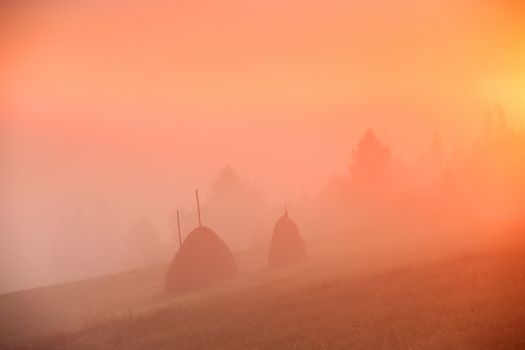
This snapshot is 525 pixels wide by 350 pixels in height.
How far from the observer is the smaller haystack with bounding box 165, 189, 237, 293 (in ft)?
154

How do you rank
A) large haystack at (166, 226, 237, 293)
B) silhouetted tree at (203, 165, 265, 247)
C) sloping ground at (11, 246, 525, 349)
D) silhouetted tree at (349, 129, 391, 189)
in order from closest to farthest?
1. sloping ground at (11, 246, 525, 349)
2. large haystack at (166, 226, 237, 293)
3. silhouetted tree at (349, 129, 391, 189)
4. silhouetted tree at (203, 165, 265, 247)

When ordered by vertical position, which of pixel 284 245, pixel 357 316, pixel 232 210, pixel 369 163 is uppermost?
pixel 369 163

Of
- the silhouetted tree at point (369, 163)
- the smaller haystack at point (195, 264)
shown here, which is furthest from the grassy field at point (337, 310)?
the silhouetted tree at point (369, 163)

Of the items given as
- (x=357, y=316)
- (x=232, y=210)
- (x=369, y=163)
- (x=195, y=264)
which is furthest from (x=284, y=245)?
(x=232, y=210)

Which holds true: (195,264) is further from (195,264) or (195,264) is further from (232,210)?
(232,210)

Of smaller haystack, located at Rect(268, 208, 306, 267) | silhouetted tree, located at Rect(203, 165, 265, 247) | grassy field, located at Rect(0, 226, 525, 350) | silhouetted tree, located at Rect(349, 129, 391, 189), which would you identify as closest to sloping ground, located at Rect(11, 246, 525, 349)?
grassy field, located at Rect(0, 226, 525, 350)

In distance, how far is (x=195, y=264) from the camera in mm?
47531

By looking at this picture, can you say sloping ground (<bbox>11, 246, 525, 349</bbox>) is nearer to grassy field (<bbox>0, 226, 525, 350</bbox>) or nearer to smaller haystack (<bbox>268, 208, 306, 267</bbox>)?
grassy field (<bbox>0, 226, 525, 350</bbox>)

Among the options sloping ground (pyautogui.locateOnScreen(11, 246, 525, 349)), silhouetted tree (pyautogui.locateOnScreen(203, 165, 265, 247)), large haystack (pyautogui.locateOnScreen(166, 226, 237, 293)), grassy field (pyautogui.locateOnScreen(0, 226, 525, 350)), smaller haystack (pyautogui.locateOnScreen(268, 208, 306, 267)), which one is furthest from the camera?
silhouetted tree (pyautogui.locateOnScreen(203, 165, 265, 247))

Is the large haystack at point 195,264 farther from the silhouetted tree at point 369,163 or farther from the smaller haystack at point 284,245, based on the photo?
the silhouetted tree at point 369,163

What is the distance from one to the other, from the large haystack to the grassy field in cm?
234

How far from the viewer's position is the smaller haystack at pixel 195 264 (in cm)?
4684

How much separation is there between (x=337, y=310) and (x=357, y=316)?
2027mm

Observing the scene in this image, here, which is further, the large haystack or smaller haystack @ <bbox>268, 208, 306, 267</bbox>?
smaller haystack @ <bbox>268, 208, 306, 267</bbox>
